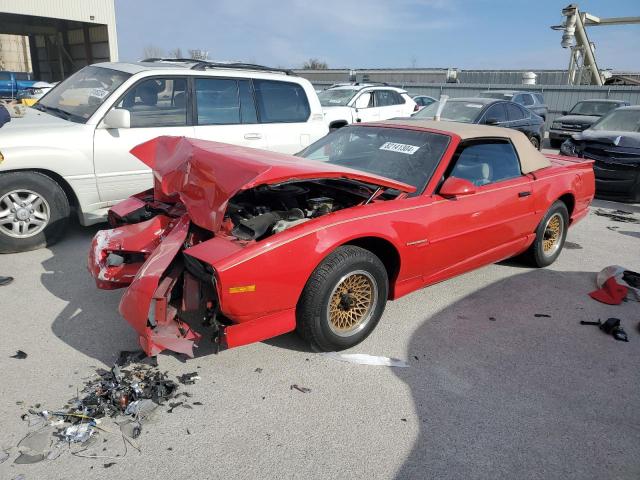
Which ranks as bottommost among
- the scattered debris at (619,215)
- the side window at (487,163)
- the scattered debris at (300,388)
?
the scattered debris at (300,388)

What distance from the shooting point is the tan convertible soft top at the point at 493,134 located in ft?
13.8

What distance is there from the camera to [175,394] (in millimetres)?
2807

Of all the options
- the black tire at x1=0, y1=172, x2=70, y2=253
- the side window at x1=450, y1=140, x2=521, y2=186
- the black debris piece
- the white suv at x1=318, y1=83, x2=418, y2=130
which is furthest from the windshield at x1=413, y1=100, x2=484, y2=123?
the black debris piece

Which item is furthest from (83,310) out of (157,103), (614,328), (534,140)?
(534,140)

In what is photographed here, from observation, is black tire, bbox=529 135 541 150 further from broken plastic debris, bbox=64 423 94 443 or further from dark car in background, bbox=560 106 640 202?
broken plastic debris, bbox=64 423 94 443

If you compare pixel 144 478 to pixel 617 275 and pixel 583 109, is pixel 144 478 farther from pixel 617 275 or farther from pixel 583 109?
pixel 583 109

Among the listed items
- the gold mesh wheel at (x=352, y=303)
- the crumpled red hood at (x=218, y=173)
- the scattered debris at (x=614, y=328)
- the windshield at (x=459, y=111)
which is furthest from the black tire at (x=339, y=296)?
the windshield at (x=459, y=111)

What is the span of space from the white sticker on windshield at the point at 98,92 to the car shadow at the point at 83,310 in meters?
1.66

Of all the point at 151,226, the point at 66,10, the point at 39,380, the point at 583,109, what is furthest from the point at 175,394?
the point at 66,10

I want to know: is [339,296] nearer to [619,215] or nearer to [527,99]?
[619,215]

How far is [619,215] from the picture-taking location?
765 centimetres

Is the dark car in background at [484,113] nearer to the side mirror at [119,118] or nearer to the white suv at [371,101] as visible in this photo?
the white suv at [371,101]

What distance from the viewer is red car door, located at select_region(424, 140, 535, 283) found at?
3.73 metres

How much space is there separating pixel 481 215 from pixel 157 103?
3745mm
